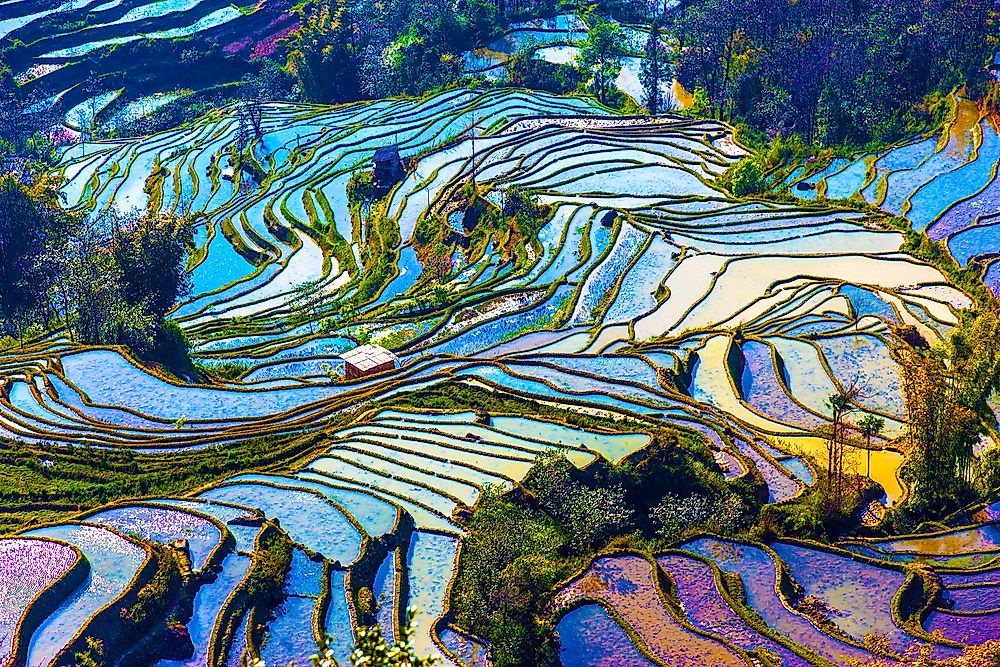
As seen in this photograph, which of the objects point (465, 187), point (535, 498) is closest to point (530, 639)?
point (535, 498)

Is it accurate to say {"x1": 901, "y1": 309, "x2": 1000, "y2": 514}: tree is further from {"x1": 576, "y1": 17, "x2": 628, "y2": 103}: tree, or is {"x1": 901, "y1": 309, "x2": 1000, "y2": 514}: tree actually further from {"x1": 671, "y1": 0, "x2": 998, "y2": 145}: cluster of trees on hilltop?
{"x1": 576, "y1": 17, "x2": 628, "y2": 103}: tree

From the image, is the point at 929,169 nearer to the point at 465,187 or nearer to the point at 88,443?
the point at 465,187

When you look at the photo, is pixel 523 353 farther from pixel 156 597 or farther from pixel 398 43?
pixel 398 43

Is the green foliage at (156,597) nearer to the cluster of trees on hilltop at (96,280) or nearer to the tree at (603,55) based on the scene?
the cluster of trees on hilltop at (96,280)

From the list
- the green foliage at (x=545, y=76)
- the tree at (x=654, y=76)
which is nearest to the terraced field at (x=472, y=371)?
the tree at (x=654, y=76)

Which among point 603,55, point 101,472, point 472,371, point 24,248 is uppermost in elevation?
point 603,55

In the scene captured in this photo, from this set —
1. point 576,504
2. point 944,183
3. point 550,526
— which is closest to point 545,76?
point 944,183
